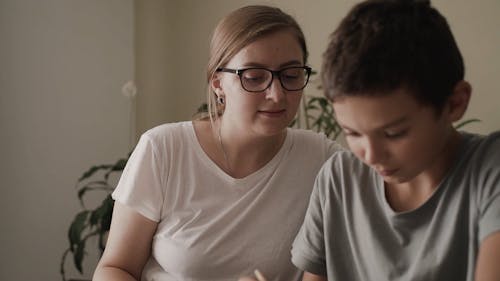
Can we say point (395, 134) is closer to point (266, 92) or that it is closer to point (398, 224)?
point (398, 224)

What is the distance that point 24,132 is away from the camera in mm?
2051

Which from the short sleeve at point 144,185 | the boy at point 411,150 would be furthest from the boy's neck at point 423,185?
the short sleeve at point 144,185

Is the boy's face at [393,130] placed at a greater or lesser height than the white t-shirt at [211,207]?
greater

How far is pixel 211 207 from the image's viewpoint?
136 cm

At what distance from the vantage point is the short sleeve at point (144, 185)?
1.35 meters

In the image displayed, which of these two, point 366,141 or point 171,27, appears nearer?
point 366,141

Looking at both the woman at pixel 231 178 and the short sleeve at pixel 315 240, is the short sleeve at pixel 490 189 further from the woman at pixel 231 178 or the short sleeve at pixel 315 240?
the woman at pixel 231 178

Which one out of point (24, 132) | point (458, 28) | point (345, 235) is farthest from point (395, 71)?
point (24, 132)

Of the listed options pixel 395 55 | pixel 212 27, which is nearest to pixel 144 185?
pixel 395 55

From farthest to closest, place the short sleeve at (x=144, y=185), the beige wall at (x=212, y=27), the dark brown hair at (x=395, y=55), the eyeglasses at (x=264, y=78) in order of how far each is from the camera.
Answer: the beige wall at (x=212, y=27) → the short sleeve at (x=144, y=185) → the eyeglasses at (x=264, y=78) → the dark brown hair at (x=395, y=55)

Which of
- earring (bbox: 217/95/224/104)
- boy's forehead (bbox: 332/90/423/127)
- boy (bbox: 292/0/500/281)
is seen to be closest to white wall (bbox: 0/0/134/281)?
earring (bbox: 217/95/224/104)

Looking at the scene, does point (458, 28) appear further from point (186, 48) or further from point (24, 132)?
point (24, 132)

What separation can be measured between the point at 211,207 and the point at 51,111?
1.06 meters

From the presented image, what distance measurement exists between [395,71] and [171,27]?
2124mm
